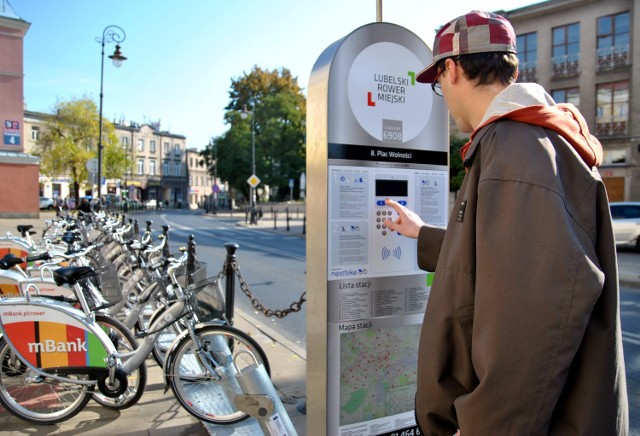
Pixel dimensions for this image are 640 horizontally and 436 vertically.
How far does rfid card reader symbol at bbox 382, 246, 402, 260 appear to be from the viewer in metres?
2.47

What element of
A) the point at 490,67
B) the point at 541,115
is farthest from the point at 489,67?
the point at 541,115

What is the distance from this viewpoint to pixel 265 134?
49.0 m

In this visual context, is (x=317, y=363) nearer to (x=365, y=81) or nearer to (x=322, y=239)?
(x=322, y=239)

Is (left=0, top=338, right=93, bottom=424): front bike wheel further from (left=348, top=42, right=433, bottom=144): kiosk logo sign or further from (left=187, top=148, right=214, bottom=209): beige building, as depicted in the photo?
(left=187, top=148, right=214, bottom=209): beige building

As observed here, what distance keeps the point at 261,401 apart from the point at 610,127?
30.6 meters

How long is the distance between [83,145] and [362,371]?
46891 millimetres

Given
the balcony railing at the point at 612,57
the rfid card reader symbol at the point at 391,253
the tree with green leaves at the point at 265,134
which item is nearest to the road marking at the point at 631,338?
the rfid card reader symbol at the point at 391,253

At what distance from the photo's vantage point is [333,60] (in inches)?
90.7

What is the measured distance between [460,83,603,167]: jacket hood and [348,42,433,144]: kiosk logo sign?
1.13 metres

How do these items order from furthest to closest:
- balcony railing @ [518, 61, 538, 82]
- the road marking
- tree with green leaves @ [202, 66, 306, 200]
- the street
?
tree with green leaves @ [202, 66, 306, 200] < balcony railing @ [518, 61, 538, 82] < the road marking < the street

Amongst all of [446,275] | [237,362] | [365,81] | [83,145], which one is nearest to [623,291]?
[237,362]

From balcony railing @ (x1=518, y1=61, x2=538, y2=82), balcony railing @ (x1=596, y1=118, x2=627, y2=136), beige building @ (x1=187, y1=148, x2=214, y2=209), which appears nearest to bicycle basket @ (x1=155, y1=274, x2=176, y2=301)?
balcony railing @ (x1=596, y1=118, x2=627, y2=136)

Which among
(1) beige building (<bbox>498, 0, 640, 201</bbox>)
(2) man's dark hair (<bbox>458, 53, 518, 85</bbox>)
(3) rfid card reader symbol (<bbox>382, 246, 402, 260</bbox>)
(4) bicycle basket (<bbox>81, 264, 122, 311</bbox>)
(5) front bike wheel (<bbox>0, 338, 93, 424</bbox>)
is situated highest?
(1) beige building (<bbox>498, 0, 640, 201</bbox>)

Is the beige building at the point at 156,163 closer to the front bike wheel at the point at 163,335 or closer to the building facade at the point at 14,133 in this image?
the building facade at the point at 14,133
